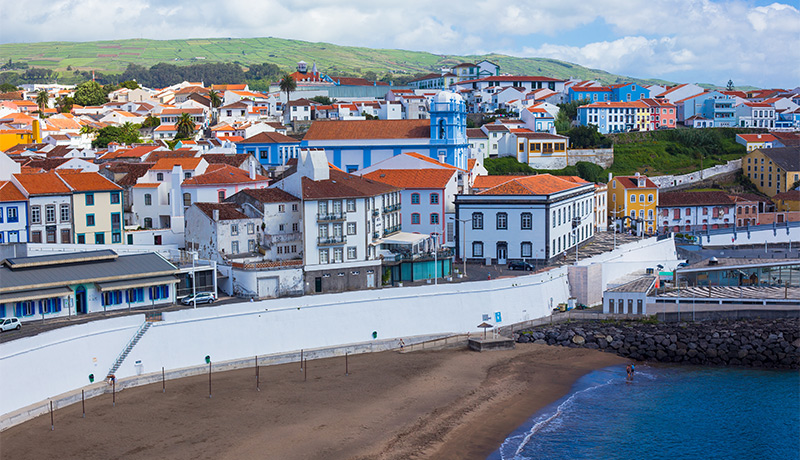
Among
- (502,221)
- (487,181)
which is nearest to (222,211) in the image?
(502,221)

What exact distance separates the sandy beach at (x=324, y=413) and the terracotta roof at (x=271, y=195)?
12.2m

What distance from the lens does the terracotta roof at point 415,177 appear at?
178 feet

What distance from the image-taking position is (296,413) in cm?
3073

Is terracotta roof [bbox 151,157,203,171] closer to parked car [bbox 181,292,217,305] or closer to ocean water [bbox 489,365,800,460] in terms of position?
parked car [bbox 181,292,217,305]

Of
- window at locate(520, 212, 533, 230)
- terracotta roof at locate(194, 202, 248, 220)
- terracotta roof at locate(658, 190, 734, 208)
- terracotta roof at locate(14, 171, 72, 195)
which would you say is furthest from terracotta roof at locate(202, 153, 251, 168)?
terracotta roof at locate(658, 190, 734, 208)

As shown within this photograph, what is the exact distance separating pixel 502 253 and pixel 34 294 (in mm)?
26949

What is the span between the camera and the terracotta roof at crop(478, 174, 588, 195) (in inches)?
2078

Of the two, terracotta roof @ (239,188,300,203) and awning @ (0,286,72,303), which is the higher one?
terracotta roof @ (239,188,300,203)

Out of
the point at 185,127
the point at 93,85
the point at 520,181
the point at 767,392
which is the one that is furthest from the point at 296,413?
the point at 93,85

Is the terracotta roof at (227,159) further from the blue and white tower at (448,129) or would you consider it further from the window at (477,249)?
the window at (477,249)

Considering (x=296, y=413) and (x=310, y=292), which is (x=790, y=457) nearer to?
(x=296, y=413)

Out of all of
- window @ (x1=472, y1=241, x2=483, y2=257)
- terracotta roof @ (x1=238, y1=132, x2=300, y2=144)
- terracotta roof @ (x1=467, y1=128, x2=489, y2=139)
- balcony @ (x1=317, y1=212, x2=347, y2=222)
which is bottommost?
window @ (x1=472, y1=241, x2=483, y2=257)

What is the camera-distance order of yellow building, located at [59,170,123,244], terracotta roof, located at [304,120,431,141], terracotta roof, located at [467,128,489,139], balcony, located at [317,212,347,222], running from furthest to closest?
1. terracotta roof, located at [467,128,489,139]
2. terracotta roof, located at [304,120,431,141]
3. yellow building, located at [59,170,123,244]
4. balcony, located at [317,212,347,222]

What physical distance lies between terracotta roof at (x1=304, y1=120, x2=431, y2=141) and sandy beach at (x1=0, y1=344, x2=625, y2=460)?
112ft
